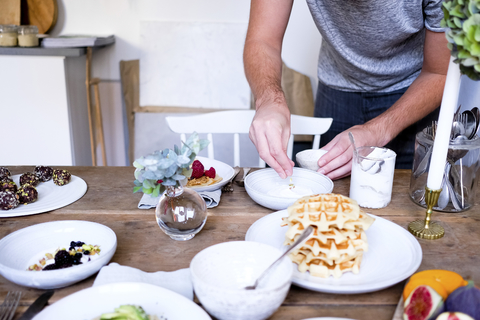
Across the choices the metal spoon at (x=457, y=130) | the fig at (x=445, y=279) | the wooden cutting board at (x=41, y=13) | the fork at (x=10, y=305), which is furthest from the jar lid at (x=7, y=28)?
the fig at (x=445, y=279)

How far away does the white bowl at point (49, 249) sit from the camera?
2.21 ft

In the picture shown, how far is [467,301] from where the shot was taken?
1.73ft

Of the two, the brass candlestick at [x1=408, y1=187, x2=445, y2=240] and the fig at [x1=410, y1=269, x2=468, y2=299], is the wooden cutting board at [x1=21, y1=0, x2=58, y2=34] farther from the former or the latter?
the fig at [x1=410, y1=269, x2=468, y2=299]

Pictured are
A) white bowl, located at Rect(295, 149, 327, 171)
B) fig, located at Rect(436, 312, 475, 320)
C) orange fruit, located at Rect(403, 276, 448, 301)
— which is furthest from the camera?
white bowl, located at Rect(295, 149, 327, 171)

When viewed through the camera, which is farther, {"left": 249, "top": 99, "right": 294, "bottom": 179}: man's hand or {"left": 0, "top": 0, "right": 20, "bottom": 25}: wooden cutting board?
{"left": 0, "top": 0, "right": 20, "bottom": 25}: wooden cutting board

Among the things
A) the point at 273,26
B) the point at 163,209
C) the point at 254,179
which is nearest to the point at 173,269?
the point at 163,209

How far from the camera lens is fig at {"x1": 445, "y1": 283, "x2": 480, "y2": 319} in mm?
523

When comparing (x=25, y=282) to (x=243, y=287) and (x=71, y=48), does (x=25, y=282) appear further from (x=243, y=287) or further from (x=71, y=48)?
(x=71, y=48)

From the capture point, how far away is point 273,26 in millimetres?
1568

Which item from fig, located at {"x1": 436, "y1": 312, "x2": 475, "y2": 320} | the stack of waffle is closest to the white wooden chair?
the stack of waffle

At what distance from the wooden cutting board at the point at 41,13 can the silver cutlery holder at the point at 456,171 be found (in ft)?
8.06

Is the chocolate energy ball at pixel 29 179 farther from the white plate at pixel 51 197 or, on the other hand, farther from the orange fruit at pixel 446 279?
the orange fruit at pixel 446 279

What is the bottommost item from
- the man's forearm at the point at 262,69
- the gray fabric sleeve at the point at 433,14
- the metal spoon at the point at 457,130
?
the metal spoon at the point at 457,130

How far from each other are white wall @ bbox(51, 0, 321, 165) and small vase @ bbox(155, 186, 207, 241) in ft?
6.73
